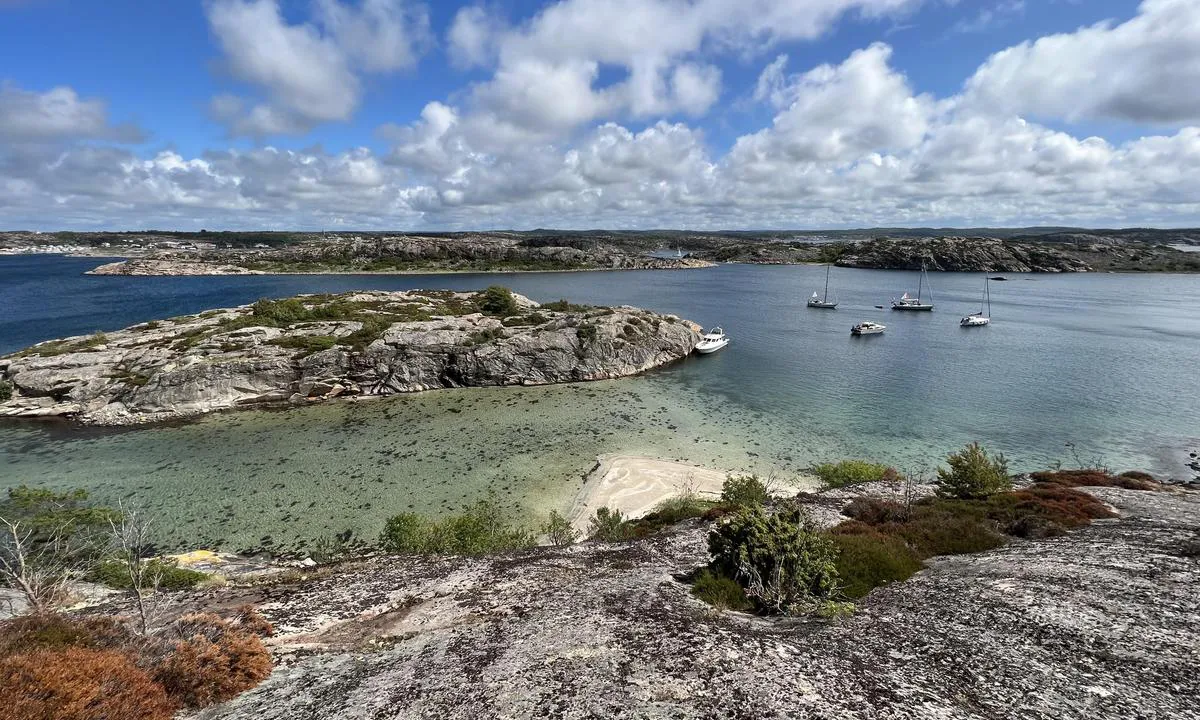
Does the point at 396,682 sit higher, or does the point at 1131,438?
the point at 396,682

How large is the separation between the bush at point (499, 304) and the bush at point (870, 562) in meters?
71.5

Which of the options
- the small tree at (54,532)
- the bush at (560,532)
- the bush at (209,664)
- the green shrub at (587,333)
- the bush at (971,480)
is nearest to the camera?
the bush at (209,664)

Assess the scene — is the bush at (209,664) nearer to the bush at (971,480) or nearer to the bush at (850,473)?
the bush at (971,480)

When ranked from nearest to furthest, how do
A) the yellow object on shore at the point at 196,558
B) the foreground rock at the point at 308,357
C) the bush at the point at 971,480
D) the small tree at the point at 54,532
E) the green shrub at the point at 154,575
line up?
the green shrub at the point at 154,575 < the small tree at the point at 54,532 < the yellow object on shore at the point at 196,558 < the bush at the point at 971,480 < the foreground rock at the point at 308,357

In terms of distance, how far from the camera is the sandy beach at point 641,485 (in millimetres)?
31797

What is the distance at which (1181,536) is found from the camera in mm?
17359

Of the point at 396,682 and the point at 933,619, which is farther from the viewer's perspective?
the point at 933,619

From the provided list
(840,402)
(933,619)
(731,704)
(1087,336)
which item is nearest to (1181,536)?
(933,619)

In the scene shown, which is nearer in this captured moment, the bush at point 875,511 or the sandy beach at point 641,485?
the bush at point 875,511

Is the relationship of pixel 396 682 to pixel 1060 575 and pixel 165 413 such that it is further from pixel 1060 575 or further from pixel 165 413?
pixel 165 413

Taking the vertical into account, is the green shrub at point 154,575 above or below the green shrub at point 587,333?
below

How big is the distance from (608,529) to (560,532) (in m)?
2.50

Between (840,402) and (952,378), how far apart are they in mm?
20794

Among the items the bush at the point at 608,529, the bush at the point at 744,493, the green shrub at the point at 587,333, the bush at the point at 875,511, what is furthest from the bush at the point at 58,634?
the green shrub at the point at 587,333
